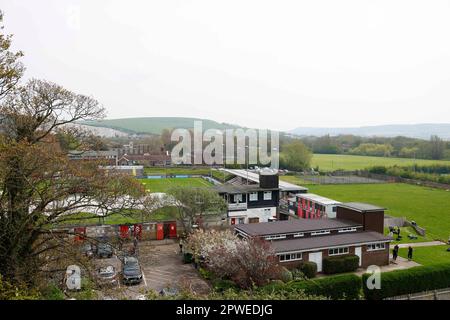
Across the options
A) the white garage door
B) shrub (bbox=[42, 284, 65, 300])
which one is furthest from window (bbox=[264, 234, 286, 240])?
shrub (bbox=[42, 284, 65, 300])

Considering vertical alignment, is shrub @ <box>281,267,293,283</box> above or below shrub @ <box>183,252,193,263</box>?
above

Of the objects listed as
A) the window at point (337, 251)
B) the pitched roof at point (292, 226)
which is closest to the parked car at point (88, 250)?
the pitched roof at point (292, 226)

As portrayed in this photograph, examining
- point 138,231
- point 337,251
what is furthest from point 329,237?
point 138,231

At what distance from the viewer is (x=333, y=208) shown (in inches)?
1216

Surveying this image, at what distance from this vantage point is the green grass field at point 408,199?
109 feet

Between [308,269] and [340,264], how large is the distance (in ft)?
6.94

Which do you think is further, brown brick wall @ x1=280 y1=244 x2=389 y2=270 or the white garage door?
brown brick wall @ x1=280 y1=244 x2=389 y2=270

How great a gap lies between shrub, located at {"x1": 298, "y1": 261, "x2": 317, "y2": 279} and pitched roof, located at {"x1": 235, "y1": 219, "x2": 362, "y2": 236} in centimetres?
241

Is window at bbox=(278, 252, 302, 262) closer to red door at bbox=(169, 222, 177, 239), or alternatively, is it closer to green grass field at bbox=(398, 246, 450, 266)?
green grass field at bbox=(398, 246, 450, 266)

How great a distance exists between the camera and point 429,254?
78.7 feet

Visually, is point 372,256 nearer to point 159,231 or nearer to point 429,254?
point 429,254

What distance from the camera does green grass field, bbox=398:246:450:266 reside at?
22688mm
